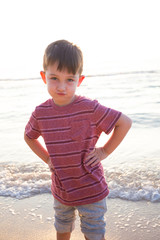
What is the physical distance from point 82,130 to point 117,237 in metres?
1.04

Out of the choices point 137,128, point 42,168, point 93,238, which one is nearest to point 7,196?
point 42,168

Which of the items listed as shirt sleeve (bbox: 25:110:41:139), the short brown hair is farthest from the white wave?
the short brown hair

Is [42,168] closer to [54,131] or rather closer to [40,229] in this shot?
[40,229]

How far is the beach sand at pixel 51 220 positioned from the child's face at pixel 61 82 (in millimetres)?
1198

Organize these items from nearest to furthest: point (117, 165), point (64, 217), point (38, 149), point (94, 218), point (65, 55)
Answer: point (65, 55), point (94, 218), point (64, 217), point (38, 149), point (117, 165)

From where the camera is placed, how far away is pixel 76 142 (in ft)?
5.95

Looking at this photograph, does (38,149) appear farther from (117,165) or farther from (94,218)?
(117,165)

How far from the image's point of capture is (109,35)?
40938mm

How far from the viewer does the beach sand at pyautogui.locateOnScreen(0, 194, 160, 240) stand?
238 centimetres

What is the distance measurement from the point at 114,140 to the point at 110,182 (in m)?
1.36

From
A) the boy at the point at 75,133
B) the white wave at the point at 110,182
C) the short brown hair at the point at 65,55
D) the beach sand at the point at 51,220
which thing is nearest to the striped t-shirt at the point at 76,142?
the boy at the point at 75,133

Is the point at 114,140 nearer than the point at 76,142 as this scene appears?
No

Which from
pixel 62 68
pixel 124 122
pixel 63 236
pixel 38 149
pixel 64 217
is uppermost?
pixel 62 68

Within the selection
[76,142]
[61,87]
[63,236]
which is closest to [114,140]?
[76,142]
